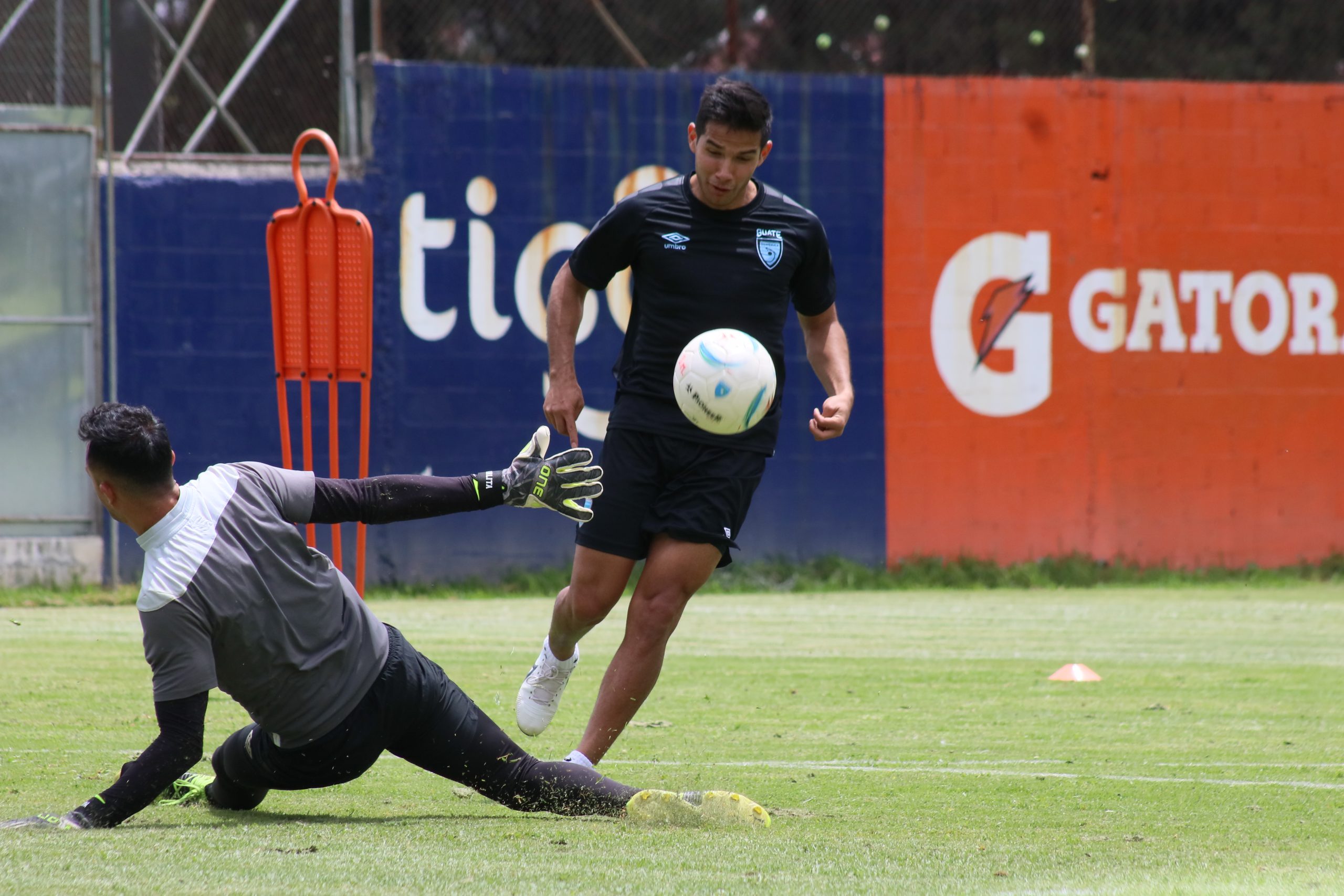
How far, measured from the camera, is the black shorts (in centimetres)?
514

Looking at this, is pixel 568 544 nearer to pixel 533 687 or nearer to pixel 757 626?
pixel 757 626

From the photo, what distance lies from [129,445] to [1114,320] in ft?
39.2

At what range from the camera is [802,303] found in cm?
556

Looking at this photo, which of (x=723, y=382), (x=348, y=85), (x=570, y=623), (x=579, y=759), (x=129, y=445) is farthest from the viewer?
(x=348, y=85)

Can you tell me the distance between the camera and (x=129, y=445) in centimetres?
395

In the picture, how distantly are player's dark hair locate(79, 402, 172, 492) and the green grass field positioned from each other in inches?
36.6

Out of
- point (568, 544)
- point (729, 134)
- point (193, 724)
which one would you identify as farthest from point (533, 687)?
point (568, 544)

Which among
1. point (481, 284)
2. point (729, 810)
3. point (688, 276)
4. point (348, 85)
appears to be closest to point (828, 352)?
point (688, 276)

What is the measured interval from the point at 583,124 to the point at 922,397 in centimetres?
385

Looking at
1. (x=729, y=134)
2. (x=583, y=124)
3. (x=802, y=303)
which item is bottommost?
(x=802, y=303)

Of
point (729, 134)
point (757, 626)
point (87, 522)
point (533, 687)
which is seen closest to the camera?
point (729, 134)

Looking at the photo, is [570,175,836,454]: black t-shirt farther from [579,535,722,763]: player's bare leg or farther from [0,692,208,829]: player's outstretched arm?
[0,692,208,829]: player's outstretched arm

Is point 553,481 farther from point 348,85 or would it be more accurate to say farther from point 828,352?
point 348,85

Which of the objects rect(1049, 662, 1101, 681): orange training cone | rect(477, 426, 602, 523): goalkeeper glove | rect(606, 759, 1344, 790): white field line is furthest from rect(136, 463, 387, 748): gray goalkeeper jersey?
rect(1049, 662, 1101, 681): orange training cone
